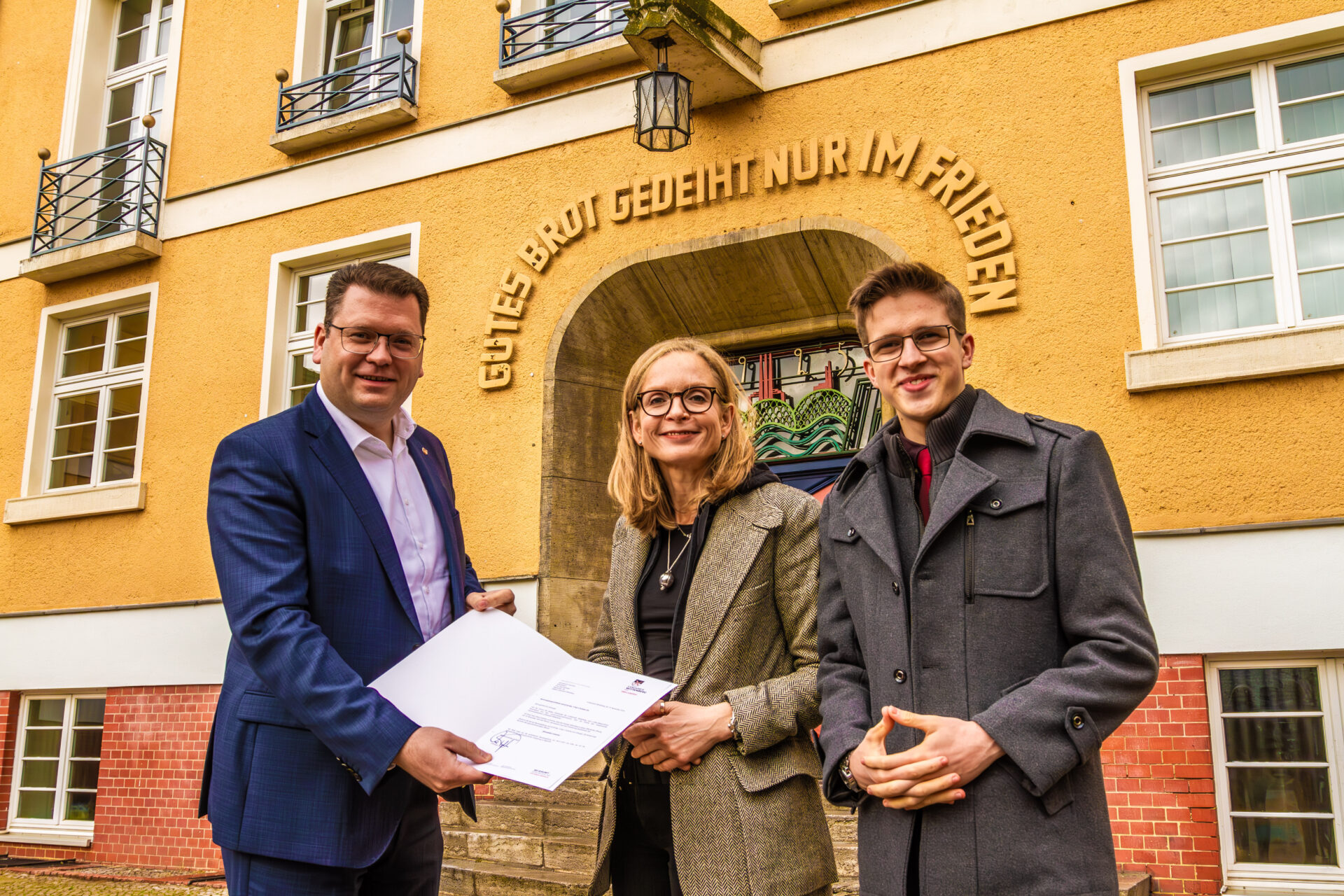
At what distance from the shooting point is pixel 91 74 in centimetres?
1032

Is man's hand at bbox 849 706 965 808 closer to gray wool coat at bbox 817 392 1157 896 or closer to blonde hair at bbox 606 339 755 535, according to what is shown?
gray wool coat at bbox 817 392 1157 896

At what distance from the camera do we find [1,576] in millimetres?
9461

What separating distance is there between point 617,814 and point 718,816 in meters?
0.32

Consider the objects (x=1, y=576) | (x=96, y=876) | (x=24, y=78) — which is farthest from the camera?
(x=24, y=78)

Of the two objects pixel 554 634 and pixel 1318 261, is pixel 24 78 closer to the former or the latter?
pixel 554 634

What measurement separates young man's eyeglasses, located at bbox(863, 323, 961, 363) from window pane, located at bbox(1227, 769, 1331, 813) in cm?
414

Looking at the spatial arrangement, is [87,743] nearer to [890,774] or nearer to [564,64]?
[564,64]

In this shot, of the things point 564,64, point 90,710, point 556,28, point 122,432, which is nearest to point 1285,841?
point 564,64

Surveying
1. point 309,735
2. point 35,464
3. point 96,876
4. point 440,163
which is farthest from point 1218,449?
point 35,464

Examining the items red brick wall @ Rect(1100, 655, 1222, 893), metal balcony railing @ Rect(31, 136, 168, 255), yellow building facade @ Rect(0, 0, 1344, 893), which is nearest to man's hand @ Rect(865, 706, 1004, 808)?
red brick wall @ Rect(1100, 655, 1222, 893)

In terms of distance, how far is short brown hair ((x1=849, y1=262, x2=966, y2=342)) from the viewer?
2389mm

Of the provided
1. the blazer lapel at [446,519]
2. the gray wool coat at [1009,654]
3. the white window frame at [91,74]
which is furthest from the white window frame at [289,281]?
the gray wool coat at [1009,654]

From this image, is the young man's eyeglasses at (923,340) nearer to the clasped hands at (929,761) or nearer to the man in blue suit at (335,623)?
the clasped hands at (929,761)

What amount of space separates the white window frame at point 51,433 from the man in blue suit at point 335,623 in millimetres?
7149
